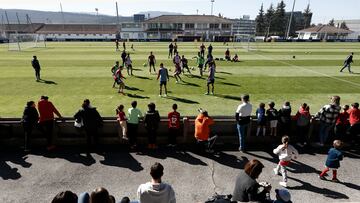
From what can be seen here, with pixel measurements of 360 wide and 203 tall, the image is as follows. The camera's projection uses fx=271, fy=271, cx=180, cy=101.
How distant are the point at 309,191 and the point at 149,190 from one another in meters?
4.61

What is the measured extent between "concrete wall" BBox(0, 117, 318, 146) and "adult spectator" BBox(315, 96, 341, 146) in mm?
416

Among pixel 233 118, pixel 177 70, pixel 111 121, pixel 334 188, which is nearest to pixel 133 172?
pixel 111 121

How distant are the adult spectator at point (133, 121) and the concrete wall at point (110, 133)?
356 millimetres

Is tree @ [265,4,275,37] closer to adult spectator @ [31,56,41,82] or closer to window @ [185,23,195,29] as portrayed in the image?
window @ [185,23,195,29]

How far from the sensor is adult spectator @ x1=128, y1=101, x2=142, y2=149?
894cm

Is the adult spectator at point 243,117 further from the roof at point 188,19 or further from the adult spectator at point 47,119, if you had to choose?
the roof at point 188,19

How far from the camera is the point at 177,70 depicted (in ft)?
62.4

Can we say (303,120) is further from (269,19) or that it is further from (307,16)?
(307,16)

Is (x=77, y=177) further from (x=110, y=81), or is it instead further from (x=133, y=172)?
(x=110, y=81)

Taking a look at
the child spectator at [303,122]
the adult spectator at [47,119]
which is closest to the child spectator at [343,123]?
the child spectator at [303,122]

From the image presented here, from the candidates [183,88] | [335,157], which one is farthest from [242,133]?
[183,88]

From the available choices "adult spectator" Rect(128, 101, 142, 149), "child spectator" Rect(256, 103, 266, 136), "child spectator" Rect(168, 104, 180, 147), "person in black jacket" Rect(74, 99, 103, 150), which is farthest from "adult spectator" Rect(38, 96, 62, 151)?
"child spectator" Rect(256, 103, 266, 136)

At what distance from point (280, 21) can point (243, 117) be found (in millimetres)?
128795

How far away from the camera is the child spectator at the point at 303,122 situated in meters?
9.32
